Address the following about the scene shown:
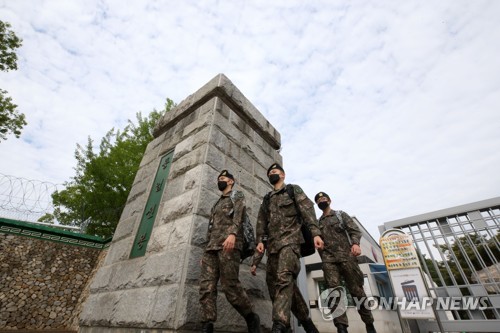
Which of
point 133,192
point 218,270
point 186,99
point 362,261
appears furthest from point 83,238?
point 362,261

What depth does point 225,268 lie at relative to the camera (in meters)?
2.50

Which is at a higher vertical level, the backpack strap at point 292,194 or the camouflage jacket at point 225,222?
the backpack strap at point 292,194

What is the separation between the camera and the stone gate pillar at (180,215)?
2.66m

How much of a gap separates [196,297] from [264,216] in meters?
1.25

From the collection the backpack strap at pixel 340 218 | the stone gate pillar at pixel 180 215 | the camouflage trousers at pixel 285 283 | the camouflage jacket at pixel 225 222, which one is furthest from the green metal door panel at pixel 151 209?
the backpack strap at pixel 340 218

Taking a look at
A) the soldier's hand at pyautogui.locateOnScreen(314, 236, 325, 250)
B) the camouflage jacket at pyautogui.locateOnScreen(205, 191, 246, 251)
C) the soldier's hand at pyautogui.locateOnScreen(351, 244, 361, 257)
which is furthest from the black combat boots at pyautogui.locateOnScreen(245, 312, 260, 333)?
the soldier's hand at pyautogui.locateOnScreen(351, 244, 361, 257)

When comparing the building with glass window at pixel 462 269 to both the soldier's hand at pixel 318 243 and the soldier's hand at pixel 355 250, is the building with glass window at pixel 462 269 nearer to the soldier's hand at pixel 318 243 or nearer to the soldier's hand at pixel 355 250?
the soldier's hand at pixel 355 250

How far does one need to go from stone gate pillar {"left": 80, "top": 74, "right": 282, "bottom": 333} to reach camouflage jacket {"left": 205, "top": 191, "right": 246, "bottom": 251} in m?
0.26

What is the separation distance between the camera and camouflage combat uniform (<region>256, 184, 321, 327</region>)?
2.36 meters

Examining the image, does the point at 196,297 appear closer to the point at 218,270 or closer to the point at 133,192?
the point at 218,270

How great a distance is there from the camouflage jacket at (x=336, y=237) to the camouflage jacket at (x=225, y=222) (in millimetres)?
1604

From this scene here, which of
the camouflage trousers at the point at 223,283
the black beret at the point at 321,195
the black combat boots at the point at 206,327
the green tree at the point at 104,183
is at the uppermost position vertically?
the green tree at the point at 104,183

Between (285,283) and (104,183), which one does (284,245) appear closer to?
(285,283)

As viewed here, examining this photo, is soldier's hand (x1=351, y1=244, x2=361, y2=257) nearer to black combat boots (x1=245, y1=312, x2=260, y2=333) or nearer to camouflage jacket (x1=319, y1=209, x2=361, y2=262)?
camouflage jacket (x1=319, y1=209, x2=361, y2=262)
